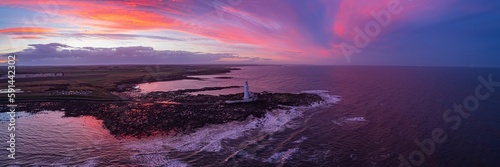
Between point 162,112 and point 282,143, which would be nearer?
point 282,143

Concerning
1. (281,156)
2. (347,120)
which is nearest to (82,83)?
(347,120)

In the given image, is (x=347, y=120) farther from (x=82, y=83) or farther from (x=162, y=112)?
(x=82, y=83)

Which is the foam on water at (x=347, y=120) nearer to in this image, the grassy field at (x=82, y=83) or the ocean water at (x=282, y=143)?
the ocean water at (x=282, y=143)

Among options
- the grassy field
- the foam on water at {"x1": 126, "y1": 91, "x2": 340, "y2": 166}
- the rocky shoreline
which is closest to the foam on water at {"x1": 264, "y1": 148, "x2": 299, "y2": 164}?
the foam on water at {"x1": 126, "y1": 91, "x2": 340, "y2": 166}

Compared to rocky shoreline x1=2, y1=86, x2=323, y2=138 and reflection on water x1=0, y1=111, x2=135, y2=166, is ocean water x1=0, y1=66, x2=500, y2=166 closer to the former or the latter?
reflection on water x1=0, y1=111, x2=135, y2=166

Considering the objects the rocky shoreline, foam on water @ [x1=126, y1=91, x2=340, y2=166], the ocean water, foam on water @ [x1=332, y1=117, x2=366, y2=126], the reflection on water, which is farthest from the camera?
foam on water @ [x1=332, y1=117, x2=366, y2=126]

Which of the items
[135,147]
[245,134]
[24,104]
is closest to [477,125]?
[245,134]

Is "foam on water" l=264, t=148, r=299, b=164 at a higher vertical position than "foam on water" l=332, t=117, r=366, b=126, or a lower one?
lower

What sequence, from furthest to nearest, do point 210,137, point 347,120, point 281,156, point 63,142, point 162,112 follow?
point 162,112 → point 347,120 → point 210,137 → point 63,142 → point 281,156
